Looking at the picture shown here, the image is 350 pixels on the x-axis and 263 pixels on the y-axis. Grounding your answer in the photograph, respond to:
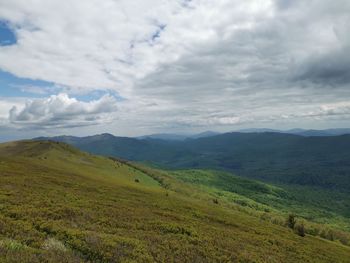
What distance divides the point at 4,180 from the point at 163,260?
100ft

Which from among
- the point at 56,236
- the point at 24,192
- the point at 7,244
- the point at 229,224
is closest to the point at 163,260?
the point at 56,236

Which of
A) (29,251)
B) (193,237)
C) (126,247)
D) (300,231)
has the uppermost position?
(29,251)

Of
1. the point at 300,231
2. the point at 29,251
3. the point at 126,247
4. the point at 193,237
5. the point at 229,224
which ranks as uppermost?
the point at 29,251

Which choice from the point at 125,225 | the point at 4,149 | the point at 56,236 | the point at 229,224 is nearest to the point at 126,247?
the point at 56,236

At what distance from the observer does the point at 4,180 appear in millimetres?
42094

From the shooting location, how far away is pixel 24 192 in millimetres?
35125

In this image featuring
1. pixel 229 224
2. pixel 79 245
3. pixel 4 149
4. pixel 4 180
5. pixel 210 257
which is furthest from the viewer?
pixel 4 149

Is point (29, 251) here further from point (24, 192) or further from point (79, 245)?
point (24, 192)

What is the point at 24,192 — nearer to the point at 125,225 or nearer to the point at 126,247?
the point at 125,225

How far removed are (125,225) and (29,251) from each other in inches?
522

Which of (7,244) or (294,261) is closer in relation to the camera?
(7,244)

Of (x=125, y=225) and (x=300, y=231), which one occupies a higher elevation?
(x=125, y=225)

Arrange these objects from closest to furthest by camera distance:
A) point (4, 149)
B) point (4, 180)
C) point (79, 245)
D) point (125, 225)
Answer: point (79, 245) → point (125, 225) → point (4, 180) → point (4, 149)

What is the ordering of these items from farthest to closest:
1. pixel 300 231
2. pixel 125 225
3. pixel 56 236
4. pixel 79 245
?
pixel 300 231 → pixel 125 225 → pixel 56 236 → pixel 79 245
